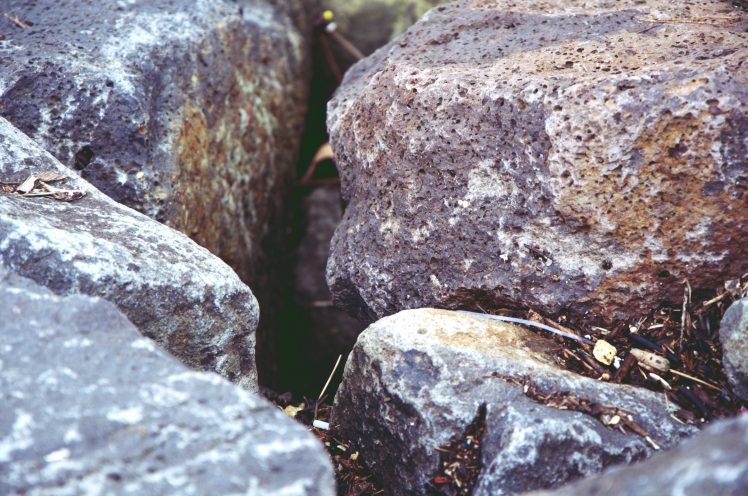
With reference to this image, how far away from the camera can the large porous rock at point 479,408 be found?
158cm

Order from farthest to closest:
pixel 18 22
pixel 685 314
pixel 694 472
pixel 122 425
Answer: pixel 18 22 < pixel 685 314 < pixel 122 425 < pixel 694 472

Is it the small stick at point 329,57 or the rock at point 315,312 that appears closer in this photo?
the rock at point 315,312

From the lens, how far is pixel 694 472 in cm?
98

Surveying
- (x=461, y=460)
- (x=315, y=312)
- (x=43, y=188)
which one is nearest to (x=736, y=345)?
(x=461, y=460)

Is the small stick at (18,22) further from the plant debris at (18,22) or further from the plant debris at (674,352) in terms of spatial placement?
the plant debris at (674,352)

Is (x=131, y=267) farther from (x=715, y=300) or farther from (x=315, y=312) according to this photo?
(x=315, y=312)

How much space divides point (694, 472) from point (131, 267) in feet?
4.33

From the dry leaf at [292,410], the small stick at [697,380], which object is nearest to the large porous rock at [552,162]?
the small stick at [697,380]

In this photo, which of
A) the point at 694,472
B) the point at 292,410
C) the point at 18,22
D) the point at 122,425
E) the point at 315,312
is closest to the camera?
the point at 694,472

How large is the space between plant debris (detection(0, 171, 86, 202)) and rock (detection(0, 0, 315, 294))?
0.36 m

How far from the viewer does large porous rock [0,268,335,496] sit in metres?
1.18

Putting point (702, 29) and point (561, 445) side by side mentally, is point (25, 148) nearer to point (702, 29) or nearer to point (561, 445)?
point (561, 445)

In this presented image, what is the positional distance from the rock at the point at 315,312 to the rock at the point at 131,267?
123 cm

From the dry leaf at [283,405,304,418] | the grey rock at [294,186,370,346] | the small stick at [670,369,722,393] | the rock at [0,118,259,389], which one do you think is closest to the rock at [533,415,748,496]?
the small stick at [670,369,722,393]
